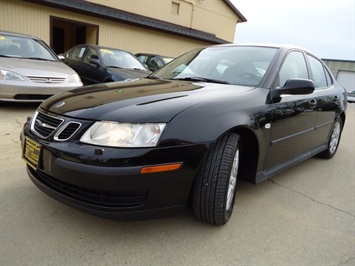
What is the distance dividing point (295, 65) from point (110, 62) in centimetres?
501

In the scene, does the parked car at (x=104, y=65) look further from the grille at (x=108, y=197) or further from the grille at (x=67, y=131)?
the grille at (x=108, y=197)

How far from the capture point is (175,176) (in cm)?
186

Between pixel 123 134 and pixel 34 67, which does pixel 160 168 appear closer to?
pixel 123 134

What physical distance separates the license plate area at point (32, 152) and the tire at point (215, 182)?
3.56 feet

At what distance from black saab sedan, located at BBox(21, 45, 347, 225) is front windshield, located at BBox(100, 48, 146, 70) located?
15.7 ft

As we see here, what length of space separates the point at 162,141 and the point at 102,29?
1248cm

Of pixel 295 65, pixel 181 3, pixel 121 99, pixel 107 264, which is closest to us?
pixel 107 264

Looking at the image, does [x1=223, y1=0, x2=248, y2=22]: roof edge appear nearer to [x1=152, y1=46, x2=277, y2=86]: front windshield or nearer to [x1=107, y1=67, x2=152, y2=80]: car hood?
[x1=107, y1=67, x2=152, y2=80]: car hood

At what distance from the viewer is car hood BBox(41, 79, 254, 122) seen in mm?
1874

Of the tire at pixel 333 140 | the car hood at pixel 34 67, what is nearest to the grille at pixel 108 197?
the tire at pixel 333 140

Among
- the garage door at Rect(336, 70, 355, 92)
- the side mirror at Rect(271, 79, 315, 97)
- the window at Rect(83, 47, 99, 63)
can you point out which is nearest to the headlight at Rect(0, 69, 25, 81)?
the window at Rect(83, 47, 99, 63)

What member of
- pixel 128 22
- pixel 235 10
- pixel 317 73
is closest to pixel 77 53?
pixel 128 22

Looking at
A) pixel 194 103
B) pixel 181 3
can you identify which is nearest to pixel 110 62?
pixel 194 103

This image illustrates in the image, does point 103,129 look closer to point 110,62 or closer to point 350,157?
point 350,157
